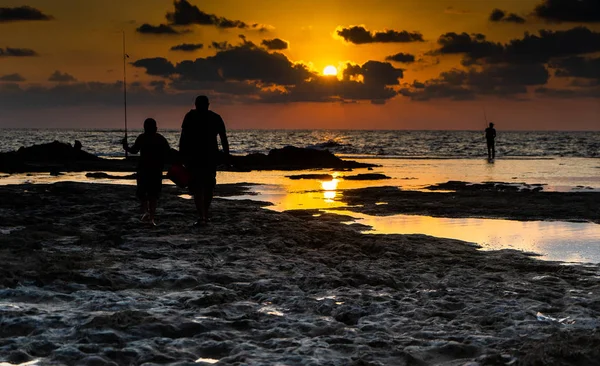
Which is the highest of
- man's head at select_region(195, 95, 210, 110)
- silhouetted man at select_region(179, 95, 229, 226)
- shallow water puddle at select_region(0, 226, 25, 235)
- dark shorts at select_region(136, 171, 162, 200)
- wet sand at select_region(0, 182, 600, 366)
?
man's head at select_region(195, 95, 210, 110)

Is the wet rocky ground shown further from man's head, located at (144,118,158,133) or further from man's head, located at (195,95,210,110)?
man's head, located at (144,118,158,133)

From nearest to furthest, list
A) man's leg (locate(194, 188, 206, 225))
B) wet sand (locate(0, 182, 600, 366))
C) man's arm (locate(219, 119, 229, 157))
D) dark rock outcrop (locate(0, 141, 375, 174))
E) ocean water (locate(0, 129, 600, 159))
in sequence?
1. wet sand (locate(0, 182, 600, 366))
2. man's arm (locate(219, 119, 229, 157))
3. man's leg (locate(194, 188, 206, 225))
4. dark rock outcrop (locate(0, 141, 375, 174))
5. ocean water (locate(0, 129, 600, 159))

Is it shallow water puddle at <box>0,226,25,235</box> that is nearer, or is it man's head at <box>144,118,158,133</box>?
shallow water puddle at <box>0,226,25,235</box>

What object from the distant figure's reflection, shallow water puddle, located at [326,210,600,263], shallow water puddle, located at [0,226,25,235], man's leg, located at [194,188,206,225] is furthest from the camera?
the distant figure's reflection

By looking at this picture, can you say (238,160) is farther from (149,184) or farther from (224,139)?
(224,139)

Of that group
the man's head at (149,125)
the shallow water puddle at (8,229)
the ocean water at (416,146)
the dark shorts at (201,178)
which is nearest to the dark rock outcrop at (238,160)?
the ocean water at (416,146)

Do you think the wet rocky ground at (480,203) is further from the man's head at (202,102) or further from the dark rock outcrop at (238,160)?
the dark rock outcrop at (238,160)

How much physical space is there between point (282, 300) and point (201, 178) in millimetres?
4973

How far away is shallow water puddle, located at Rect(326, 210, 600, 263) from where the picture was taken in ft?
28.8

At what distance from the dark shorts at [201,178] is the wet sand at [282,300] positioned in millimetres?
916

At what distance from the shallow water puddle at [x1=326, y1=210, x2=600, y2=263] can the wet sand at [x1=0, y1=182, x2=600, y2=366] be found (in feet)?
2.16

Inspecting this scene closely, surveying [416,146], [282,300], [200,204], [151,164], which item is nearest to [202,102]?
[151,164]

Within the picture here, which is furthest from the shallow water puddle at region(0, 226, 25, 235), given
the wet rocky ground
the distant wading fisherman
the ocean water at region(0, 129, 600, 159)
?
the ocean water at region(0, 129, 600, 159)

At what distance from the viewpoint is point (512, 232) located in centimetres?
1063
